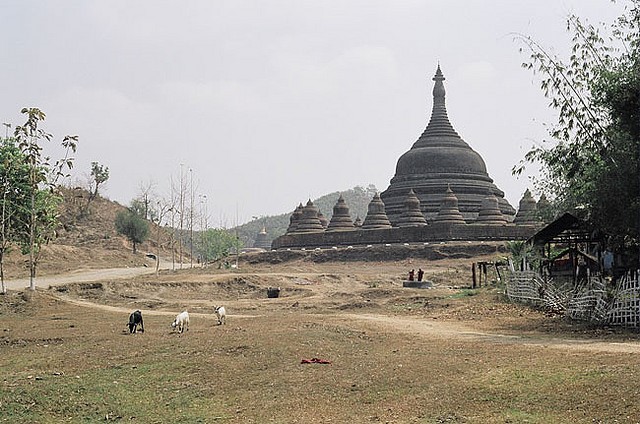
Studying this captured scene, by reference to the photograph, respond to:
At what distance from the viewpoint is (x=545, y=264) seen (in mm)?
30469

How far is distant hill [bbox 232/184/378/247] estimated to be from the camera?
152375 mm

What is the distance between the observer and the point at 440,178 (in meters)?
65.0

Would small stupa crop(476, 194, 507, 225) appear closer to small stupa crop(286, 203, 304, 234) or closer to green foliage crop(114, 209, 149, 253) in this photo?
small stupa crop(286, 203, 304, 234)

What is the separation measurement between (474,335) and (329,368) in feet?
20.0

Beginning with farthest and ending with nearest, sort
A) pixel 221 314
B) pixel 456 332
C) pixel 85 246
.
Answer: pixel 85 246 < pixel 221 314 < pixel 456 332

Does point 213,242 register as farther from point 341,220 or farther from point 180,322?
point 180,322

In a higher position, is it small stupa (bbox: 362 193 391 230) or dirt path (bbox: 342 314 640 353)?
small stupa (bbox: 362 193 391 230)

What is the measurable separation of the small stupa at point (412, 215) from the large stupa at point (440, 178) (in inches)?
50.6

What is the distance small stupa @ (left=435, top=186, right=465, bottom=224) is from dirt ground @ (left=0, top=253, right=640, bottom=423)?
29.3 meters

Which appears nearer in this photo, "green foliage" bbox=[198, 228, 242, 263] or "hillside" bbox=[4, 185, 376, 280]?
"hillside" bbox=[4, 185, 376, 280]

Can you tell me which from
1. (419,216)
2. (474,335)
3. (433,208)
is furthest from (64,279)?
(433,208)

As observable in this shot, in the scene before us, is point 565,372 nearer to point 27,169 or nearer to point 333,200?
point 27,169

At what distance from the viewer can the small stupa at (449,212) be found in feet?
185

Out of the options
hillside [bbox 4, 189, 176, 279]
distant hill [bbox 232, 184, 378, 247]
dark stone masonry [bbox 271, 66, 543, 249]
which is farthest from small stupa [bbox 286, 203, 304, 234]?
distant hill [bbox 232, 184, 378, 247]
